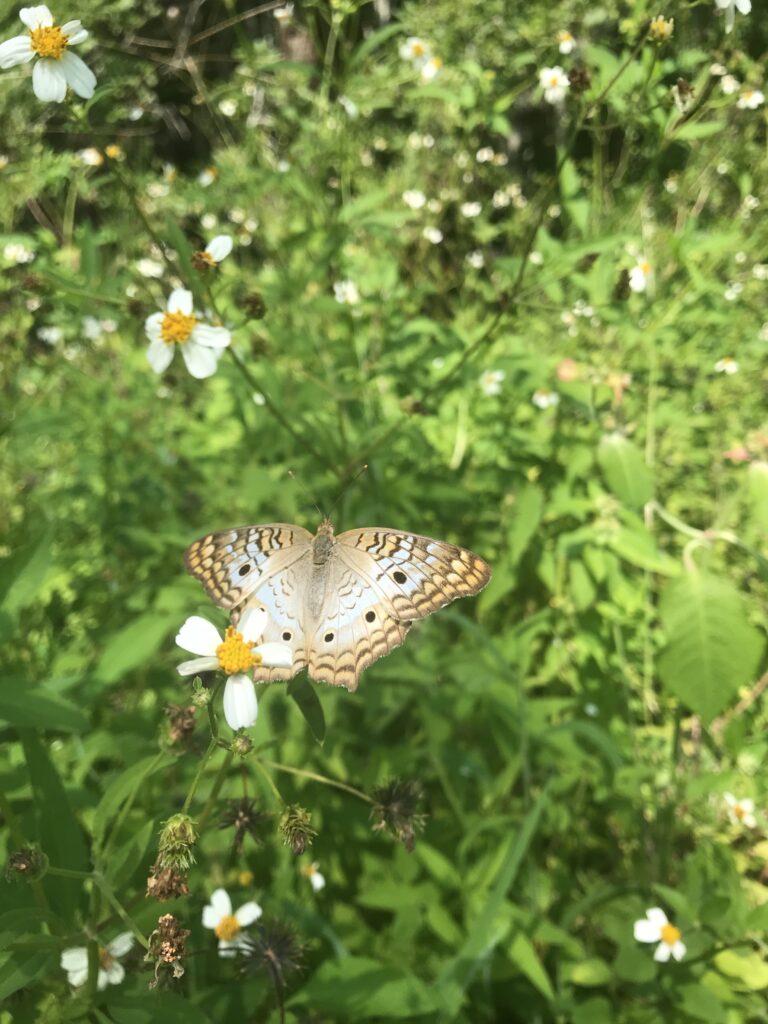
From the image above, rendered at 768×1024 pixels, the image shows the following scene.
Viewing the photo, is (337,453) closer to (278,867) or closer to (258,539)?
(258,539)

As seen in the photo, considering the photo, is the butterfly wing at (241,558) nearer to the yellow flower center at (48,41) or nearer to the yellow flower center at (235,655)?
the yellow flower center at (235,655)

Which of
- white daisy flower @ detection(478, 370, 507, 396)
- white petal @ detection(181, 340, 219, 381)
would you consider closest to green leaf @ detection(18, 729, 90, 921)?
white petal @ detection(181, 340, 219, 381)

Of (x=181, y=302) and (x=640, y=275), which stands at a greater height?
(x=640, y=275)

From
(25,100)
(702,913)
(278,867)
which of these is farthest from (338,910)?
(25,100)

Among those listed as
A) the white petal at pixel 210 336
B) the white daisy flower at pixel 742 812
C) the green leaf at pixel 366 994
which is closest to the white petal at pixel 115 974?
the green leaf at pixel 366 994

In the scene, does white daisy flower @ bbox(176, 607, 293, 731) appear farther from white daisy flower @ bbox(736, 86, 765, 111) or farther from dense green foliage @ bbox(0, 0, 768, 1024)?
white daisy flower @ bbox(736, 86, 765, 111)

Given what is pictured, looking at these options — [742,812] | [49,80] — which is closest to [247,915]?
[742,812]

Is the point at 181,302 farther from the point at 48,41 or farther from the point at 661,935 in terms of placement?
the point at 661,935
